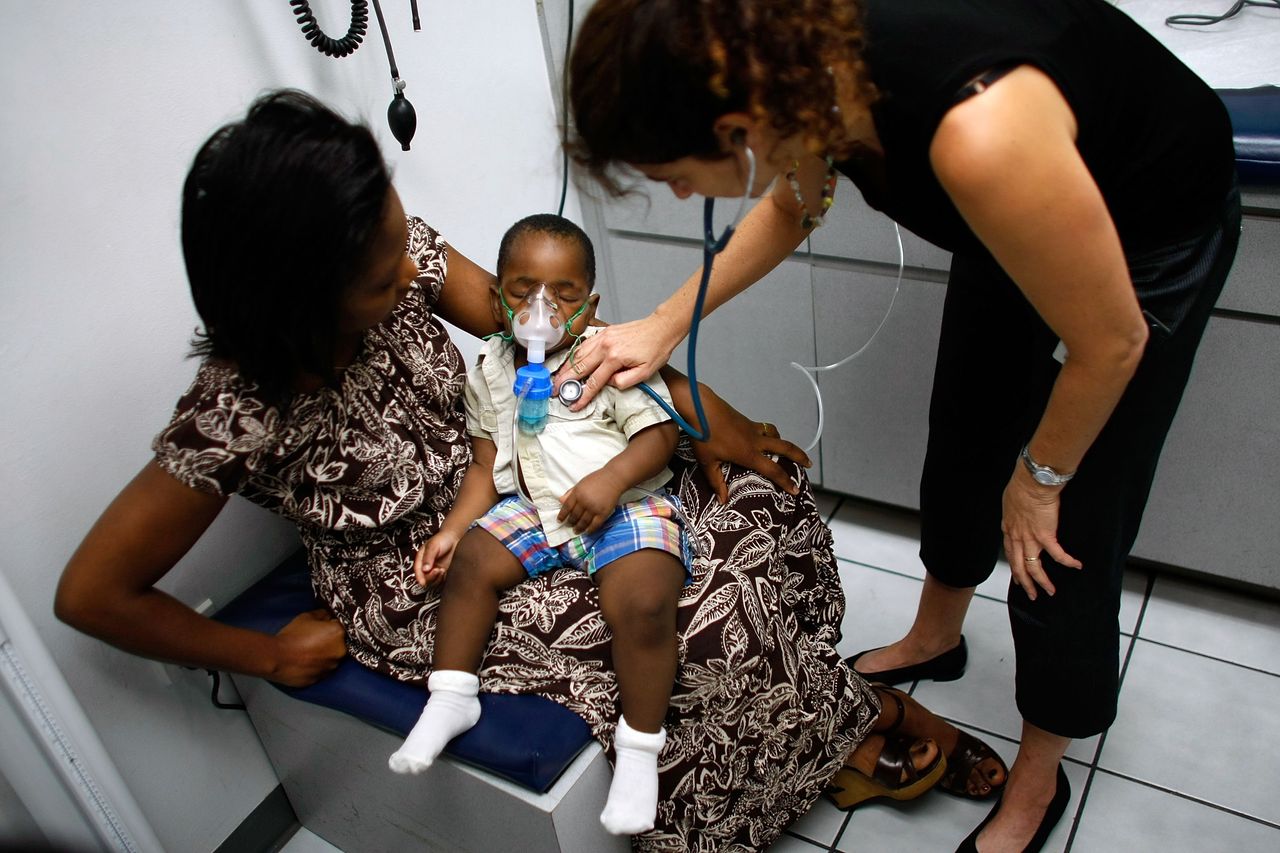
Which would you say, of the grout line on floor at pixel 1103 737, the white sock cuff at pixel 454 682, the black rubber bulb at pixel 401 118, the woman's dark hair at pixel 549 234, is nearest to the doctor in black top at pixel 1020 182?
the woman's dark hair at pixel 549 234

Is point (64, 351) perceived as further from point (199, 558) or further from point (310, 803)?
point (310, 803)

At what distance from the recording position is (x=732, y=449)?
1526 millimetres

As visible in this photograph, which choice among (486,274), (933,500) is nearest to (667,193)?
(486,274)

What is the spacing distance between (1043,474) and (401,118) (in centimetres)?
122

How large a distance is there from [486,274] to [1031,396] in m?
0.88

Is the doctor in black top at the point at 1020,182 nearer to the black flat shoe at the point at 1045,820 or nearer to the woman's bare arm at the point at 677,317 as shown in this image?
the woman's bare arm at the point at 677,317

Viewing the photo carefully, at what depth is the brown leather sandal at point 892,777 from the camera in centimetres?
160

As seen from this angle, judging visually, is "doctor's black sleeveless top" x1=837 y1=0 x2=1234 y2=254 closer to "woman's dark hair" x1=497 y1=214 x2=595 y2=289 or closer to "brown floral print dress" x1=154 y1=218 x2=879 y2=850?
"woman's dark hair" x1=497 y1=214 x2=595 y2=289

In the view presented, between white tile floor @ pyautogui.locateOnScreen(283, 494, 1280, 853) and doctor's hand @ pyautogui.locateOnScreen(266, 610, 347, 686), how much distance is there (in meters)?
0.55

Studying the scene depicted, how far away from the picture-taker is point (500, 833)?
1345mm

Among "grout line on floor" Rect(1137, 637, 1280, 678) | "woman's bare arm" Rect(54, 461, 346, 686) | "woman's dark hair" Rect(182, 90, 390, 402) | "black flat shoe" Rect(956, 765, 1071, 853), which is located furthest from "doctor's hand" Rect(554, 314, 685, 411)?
"grout line on floor" Rect(1137, 637, 1280, 678)

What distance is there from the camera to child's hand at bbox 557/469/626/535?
1332 millimetres

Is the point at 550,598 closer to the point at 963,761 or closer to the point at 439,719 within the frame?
the point at 439,719

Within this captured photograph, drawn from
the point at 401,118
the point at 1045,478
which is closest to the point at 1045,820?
the point at 1045,478
